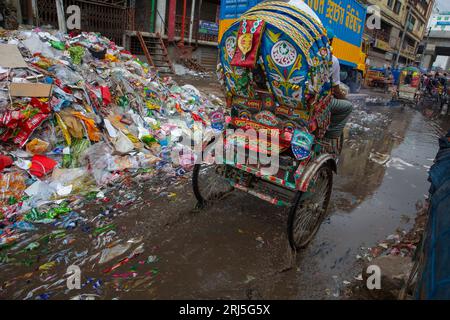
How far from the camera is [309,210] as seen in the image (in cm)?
332

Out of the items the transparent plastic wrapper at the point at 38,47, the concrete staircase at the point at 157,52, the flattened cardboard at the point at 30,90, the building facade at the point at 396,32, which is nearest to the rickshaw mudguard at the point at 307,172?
the flattened cardboard at the point at 30,90

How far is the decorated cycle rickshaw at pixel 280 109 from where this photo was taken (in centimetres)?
283

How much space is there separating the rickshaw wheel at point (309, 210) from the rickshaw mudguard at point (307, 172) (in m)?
0.10

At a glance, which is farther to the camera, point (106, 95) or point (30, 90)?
point (106, 95)

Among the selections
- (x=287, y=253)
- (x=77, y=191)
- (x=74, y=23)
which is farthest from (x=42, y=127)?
(x=74, y=23)

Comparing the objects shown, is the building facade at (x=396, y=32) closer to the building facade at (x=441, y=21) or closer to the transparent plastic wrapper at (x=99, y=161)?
the building facade at (x=441, y=21)

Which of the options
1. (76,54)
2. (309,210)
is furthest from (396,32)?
(309,210)

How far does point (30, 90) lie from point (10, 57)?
119 cm

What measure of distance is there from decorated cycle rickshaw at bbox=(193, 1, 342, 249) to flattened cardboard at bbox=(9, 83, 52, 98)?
2834mm

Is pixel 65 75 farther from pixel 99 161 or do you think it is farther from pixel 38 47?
pixel 99 161

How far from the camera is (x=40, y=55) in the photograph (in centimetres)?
595

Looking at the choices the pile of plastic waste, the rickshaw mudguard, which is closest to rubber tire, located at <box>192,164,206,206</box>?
the pile of plastic waste

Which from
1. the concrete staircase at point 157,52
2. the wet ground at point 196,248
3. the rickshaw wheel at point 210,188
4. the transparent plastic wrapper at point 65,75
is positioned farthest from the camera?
the concrete staircase at point 157,52

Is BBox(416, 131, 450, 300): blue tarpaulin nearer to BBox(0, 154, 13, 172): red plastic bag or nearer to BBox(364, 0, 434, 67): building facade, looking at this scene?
BBox(0, 154, 13, 172): red plastic bag
